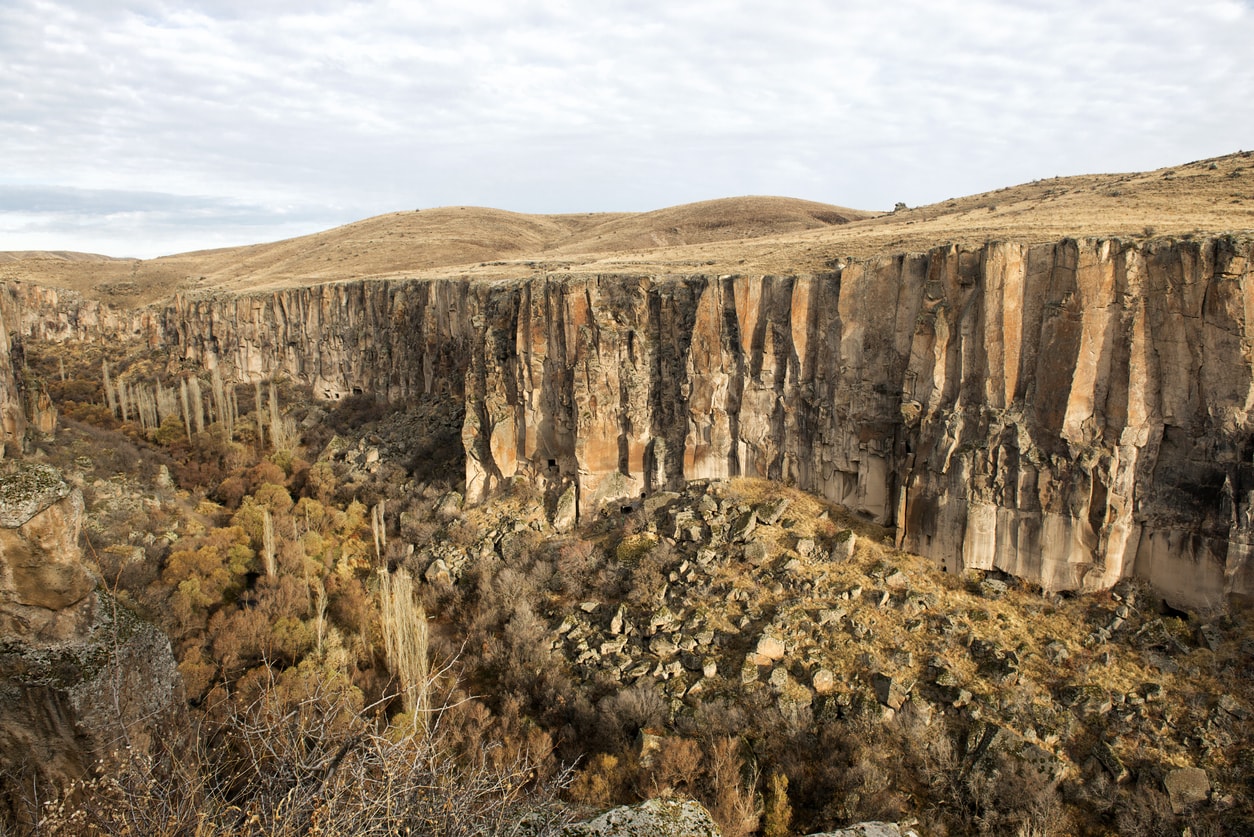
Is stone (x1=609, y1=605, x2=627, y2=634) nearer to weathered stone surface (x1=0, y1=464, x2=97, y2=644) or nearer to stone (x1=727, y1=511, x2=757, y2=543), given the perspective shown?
stone (x1=727, y1=511, x2=757, y2=543)

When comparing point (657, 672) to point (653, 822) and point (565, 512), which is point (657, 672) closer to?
point (565, 512)

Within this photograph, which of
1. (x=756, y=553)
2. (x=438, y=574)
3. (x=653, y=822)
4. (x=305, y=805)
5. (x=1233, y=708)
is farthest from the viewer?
(x=438, y=574)

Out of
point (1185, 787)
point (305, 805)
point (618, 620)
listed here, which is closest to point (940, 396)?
point (1185, 787)

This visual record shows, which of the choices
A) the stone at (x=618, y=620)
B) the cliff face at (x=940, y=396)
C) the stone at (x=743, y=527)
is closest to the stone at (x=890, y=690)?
the cliff face at (x=940, y=396)

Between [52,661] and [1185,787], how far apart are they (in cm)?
1718

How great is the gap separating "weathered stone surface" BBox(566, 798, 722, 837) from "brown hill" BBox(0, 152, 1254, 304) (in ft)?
55.0

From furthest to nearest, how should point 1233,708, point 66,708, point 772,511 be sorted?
point 772,511, point 1233,708, point 66,708

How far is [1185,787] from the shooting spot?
1227cm

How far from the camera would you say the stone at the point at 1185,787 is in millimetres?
12125

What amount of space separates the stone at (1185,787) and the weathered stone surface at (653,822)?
10.8 metres

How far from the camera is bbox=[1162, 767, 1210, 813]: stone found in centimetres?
1212

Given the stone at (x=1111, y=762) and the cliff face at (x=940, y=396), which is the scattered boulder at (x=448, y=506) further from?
the stone at (x=1111, y=762)

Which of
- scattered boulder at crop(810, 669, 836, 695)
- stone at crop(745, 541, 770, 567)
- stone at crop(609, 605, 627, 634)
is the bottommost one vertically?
scattered boulder at crop(810, 669, 836, 695)

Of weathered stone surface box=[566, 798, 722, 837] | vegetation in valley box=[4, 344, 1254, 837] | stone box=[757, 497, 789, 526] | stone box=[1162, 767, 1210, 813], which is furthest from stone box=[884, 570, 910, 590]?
weathered stone surface box=[566, 798, 722, 837]
